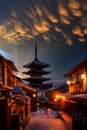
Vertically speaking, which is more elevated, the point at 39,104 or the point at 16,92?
the point at 16,92

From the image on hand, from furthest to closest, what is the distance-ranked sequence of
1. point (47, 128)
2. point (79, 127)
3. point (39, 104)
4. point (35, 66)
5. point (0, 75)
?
1. point (35, 66)
2. point (39, 104)
3. point (47, 128)
4. point (0, 75)
5. point (79, 127)

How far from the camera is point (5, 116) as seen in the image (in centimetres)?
1471

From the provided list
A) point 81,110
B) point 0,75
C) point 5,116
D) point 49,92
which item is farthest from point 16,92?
point 49,92

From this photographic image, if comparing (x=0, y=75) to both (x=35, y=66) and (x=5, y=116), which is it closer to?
(x=5, y=116)

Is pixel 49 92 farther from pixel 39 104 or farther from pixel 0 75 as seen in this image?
pixel 0 75

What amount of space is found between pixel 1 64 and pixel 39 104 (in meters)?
37.2

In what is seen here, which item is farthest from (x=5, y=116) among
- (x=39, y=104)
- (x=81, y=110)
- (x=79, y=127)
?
(x=39, y=104)

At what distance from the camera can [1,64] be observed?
18812mm

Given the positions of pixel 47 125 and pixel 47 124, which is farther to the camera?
pixel 47 124

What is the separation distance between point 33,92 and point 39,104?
40.7 feet

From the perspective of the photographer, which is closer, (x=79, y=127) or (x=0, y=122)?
(x=0, y=122)

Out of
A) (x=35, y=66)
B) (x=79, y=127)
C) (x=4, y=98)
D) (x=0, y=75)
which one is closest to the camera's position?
(x=4, y=98)

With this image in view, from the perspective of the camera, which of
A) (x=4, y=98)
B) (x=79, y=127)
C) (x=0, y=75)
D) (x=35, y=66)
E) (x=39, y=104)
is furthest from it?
(x=35, y=66)

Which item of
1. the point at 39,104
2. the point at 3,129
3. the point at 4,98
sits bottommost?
the point at 39,104
